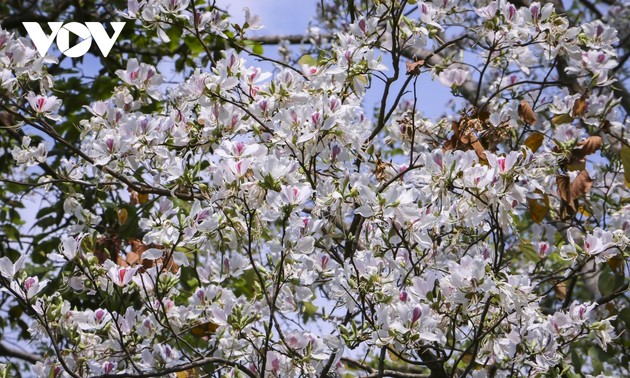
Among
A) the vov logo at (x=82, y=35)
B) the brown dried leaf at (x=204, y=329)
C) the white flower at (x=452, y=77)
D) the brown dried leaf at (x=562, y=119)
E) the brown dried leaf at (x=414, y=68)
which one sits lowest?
the brown dried leaf at (x=204, y=329)

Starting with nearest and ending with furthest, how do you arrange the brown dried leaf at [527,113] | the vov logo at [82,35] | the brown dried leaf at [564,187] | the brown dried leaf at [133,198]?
the brown dried leaf at [564,187]
the brown dried leaf at [527,113]
the brown dried leaf at [133,198]
the vov logo at [82,35]

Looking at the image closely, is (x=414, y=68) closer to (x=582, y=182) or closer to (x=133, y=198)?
(x=582, y=182)

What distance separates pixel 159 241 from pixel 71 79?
1686 millimetres

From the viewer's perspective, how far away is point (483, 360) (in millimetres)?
1936

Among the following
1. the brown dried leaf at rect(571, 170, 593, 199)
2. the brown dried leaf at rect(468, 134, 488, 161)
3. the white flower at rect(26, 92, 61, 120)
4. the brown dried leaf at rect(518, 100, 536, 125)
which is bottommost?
the brown dried leaf at rect(571, 170, 593, 199)

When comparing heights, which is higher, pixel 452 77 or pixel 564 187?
pixel 452 77

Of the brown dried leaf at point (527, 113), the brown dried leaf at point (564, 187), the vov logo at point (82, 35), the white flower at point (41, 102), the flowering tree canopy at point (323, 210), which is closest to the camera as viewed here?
the flowering tree canopy at point (323, 210)

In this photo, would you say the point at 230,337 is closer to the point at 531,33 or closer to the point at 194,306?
the point at 194,306

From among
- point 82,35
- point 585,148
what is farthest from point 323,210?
point 82,35

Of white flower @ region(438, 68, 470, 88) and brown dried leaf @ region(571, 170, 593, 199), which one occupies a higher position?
white flower @ region(438, 68, 470, 88)

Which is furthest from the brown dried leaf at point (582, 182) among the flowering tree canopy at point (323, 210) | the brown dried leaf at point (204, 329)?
the brown dried leaf at point (204, 329)

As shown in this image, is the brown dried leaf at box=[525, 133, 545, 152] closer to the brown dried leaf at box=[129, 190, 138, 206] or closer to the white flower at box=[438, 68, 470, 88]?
the white flower at box=[438, 68, 470, 88]

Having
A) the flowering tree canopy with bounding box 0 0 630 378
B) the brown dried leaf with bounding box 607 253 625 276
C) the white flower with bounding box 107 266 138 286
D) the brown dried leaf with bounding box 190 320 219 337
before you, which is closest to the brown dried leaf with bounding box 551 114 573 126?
the flowering tree canopy with bounding box 0 0 630 378

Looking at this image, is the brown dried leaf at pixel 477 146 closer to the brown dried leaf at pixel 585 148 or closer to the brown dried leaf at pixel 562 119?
the brown dried leaf at pixel 585 148
